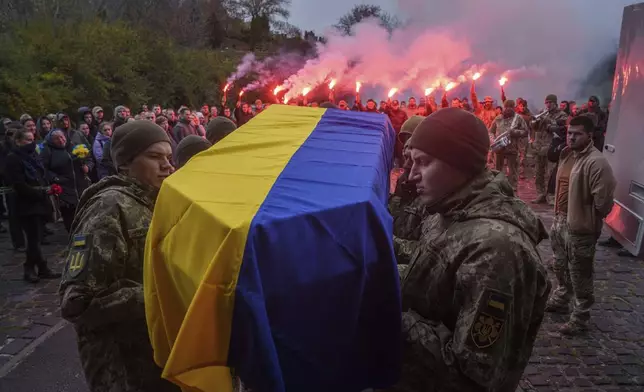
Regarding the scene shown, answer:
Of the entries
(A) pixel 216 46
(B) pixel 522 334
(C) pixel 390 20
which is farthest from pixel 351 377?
(A) pixel 216 46

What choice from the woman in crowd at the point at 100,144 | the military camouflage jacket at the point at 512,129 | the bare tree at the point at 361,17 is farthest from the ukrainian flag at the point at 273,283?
the bare tree at the point at 361,17

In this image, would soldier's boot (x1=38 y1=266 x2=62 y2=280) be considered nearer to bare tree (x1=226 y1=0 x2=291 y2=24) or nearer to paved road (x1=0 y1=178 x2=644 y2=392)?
paved road (x1=0 y1=178 x2=644 y2=392)

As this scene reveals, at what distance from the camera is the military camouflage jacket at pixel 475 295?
1756mm

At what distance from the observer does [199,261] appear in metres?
1.64

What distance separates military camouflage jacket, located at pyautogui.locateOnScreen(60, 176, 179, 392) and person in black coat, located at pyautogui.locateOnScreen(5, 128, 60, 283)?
4613 millimetres

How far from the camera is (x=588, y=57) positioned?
742 inches

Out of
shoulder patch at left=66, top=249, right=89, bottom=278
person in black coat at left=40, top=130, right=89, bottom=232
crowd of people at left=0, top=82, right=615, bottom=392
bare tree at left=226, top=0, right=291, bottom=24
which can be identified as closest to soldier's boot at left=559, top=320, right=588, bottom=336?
crowd of people at left=0, top=82, right=615, bottom=392

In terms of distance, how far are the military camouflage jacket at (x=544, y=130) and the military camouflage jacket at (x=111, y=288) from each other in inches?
398

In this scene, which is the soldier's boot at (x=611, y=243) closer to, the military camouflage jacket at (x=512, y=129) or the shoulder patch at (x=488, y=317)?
the military camouflage jacket at (x=512, y=129)

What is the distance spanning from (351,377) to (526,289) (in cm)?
74

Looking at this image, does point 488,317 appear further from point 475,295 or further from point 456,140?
point 456,140

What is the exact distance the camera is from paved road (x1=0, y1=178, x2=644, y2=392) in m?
4.23

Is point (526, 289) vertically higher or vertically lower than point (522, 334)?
higher

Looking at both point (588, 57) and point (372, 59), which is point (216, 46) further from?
point (588, 57)
